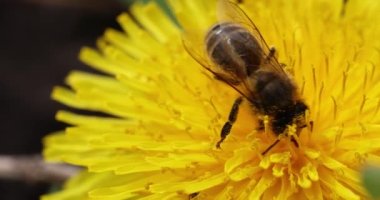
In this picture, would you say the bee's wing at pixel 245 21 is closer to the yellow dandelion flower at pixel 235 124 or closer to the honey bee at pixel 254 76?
the honey bee at pixel 254 76

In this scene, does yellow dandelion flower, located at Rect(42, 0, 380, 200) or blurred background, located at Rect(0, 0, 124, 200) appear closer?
yellow dandelion flower, located at Rect(42, 0, 380, 200)

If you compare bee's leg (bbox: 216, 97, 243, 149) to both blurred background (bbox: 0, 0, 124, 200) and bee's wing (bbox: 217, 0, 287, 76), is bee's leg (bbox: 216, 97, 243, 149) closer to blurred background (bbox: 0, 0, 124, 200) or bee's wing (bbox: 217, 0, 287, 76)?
bee's wing (bbox: 217, 0, 287, 76)

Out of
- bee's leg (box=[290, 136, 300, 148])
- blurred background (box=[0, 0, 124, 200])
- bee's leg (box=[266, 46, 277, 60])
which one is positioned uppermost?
blurred background (box=[0, 0, 124, 200])

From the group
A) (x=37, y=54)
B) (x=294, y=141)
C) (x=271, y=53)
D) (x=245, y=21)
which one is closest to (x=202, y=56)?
(x=245, y=21)

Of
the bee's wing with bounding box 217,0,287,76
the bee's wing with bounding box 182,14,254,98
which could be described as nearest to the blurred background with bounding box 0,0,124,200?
the bee's wing with bounding box 182,14,254,98

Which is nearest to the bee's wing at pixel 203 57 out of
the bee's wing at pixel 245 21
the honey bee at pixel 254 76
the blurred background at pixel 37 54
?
the honey bee at pixel 254 76

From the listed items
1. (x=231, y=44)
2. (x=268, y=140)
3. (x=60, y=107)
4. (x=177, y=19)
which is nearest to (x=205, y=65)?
(x=231, y=44)

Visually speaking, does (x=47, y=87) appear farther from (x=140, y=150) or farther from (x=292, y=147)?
(x=292, y=147)

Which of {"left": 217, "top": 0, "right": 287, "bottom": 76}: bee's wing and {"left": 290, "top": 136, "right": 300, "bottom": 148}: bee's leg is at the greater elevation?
{"left": 217, "top": 0, "right": 287, "bottom": 76}: bee's wing
